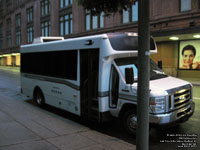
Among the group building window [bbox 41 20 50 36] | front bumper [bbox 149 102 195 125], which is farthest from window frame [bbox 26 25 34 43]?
front bumper [bbox 149 102 195 125]

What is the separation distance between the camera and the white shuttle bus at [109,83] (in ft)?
16.9

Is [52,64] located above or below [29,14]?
below

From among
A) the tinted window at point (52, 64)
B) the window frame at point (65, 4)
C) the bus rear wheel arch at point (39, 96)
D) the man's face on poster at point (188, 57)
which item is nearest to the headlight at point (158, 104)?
the tinted window at point (52, 64)

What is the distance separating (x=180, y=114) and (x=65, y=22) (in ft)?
104

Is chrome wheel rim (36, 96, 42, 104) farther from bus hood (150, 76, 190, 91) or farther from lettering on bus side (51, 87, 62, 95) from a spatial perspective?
bus hood (150, 76, 190, 91)

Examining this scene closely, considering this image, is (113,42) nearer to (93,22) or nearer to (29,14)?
(93,22)

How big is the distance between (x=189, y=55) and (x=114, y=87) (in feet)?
54.2

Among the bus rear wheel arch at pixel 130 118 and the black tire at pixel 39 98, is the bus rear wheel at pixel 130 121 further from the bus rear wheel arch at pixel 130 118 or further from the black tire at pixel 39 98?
the black tire at pixel 39 98

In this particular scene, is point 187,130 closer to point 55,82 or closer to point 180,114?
point 180,114

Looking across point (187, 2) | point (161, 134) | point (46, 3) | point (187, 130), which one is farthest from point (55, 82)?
point (46, 3)

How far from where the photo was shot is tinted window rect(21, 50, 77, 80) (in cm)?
720

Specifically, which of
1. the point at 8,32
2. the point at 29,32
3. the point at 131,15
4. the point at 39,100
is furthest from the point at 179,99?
the point at 8,32

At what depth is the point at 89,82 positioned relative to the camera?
650 centimetres

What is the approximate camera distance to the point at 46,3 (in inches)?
1554
